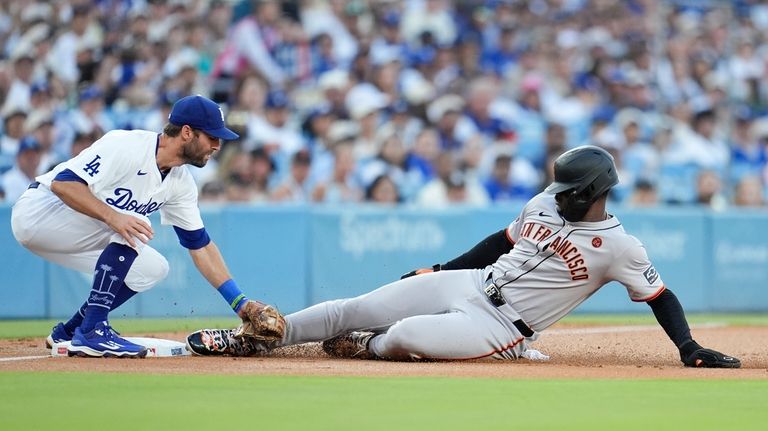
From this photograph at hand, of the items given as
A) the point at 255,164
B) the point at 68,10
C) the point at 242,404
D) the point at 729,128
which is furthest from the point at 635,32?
the point at 242,404

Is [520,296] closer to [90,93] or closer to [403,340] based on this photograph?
[403,340]

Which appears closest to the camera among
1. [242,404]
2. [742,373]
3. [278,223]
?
[242,404]

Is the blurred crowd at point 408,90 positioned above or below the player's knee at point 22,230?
above

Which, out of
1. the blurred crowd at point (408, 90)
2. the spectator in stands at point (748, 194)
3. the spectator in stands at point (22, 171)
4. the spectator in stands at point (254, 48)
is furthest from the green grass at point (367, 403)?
the spectator in stands at point (748, 194)

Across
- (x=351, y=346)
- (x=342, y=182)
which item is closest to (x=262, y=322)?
(x=351, y=346)

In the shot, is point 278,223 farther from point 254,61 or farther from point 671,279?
point 671,279

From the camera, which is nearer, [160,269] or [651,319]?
[160,269]

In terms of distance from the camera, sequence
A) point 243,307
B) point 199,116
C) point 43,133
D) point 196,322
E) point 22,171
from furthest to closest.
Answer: point 43,133 → point 22,171 → point 196,322 → point 243,307 → point 199,116

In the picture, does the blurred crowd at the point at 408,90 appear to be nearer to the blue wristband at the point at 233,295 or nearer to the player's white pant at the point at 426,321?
the blue wristband at the point at 233,295
